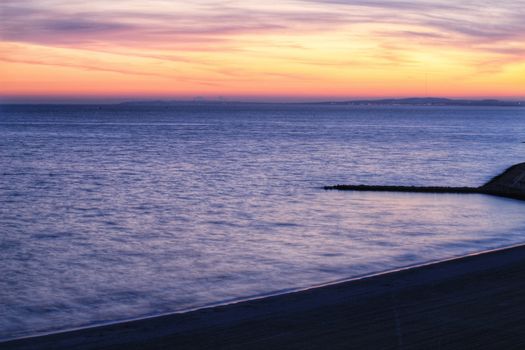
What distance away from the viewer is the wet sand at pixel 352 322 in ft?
33.7

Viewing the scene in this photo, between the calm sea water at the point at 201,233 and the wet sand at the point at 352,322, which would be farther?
the calm sea water at the point at 201,233

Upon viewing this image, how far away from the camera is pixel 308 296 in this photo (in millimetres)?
13195

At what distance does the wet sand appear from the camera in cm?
1027

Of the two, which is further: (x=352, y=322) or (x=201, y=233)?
(x=201, y=233)

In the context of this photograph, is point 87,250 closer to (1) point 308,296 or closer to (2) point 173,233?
(2) point 173,233

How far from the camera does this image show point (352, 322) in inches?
441

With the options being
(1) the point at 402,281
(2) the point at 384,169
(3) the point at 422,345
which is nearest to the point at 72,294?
(1) the point at 402,281

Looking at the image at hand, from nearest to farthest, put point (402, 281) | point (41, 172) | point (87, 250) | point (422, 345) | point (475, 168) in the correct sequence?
point (422, 345) < point (402, 281) < point (87, 250) < point (41, 172) < point (475, 168)

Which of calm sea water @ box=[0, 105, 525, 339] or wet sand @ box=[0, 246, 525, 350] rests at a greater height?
wet sand @ box=[0, 246, 525, 350]

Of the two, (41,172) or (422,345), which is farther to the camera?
(41,172)

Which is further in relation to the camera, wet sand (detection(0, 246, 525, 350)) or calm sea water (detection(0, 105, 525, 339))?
calm sea water (detection(0, 105, 525, 339))

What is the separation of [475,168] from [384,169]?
7160 mm

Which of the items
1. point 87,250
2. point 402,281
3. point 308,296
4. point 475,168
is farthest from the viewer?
point 475,168

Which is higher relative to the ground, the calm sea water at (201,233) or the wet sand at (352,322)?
the wet sand at (352,322)
